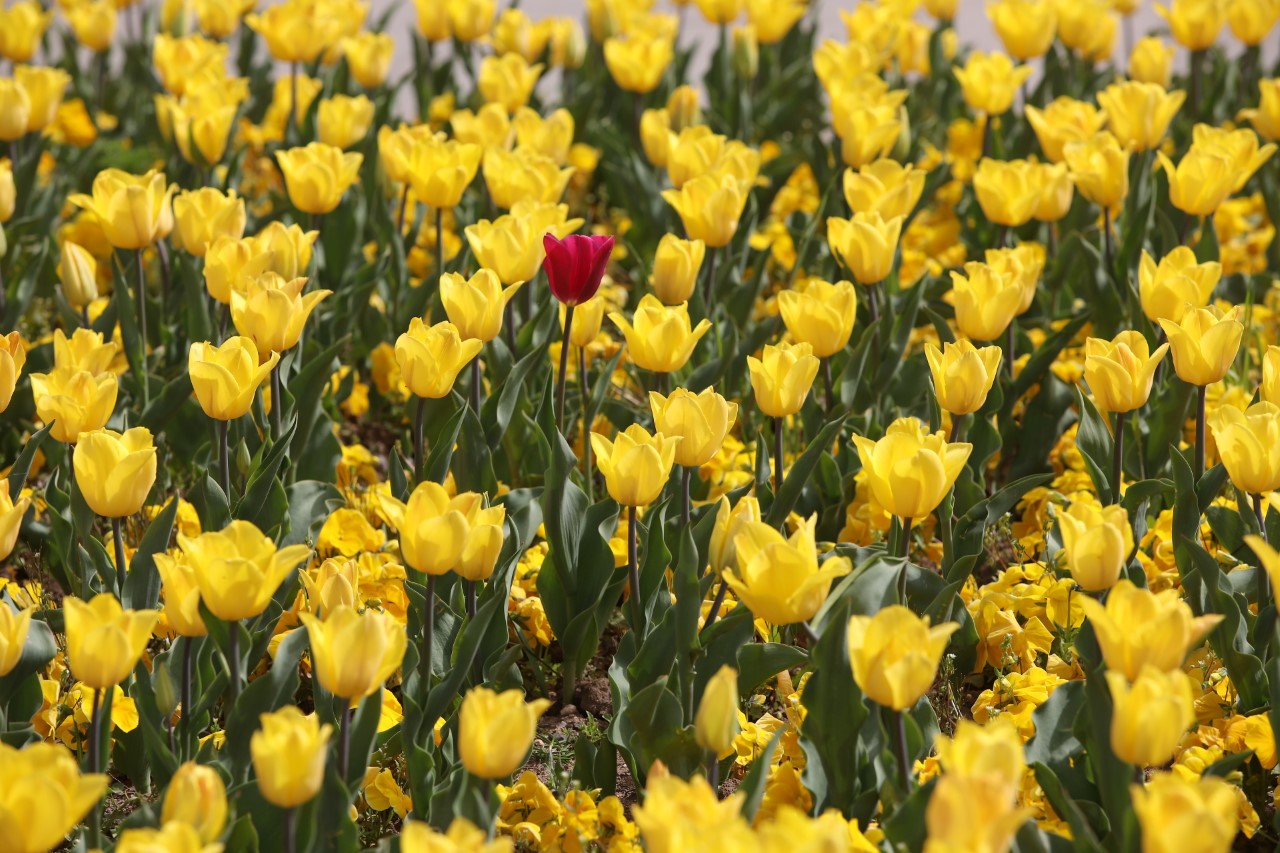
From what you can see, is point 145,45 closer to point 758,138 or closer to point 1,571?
point 758,138

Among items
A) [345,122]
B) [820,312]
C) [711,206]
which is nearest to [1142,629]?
[820,312]

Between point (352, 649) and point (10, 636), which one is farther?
point (10, 636)

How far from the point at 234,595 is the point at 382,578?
0.78 metres

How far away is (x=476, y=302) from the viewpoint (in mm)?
2451

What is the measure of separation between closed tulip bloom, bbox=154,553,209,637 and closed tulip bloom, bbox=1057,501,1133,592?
3.34 feet

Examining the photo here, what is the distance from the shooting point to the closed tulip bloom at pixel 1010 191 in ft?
10.5

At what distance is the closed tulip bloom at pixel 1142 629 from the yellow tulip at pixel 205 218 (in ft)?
6.06

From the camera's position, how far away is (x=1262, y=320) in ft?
12.4

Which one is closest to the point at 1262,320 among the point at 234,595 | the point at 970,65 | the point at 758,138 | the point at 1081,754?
the point at 970,65

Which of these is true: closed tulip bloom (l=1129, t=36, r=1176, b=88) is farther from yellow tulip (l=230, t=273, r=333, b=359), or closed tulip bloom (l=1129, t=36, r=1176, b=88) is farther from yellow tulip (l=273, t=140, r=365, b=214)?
yellow tulip (l=230, t=273, r=333, b=359)

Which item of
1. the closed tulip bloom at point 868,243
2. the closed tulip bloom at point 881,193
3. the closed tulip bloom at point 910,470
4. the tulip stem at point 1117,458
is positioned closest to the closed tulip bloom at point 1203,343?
the tulip stem at point 1117,458

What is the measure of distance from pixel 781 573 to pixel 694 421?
16.1 inches

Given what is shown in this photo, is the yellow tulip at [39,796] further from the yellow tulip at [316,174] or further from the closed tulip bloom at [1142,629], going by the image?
the yellow tulip at [316,174]

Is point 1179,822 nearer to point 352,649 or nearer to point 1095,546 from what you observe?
point 1095,546
